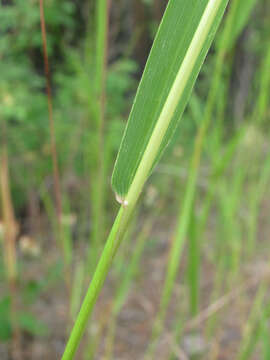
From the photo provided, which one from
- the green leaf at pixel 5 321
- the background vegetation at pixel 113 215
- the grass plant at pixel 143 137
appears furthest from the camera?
the green leaf at pixel 5 321

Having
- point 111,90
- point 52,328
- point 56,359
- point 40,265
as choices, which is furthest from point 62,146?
point 56,359

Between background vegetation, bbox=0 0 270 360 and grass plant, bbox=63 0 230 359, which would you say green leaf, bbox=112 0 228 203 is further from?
background vegetation, bbox=0 0 270 360

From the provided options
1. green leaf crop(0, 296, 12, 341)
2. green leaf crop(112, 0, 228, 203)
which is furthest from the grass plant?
green leaf crop(0, 296, 12, 341)

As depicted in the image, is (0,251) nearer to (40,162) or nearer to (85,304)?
(40,162)

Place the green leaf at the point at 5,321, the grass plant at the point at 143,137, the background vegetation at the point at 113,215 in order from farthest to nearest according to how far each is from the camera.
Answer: the green leaf at the point at 5,321, the background vegetation at the point at 113,215, the grass plant at the point at 143,137

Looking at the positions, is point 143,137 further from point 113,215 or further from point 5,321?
point 113,215

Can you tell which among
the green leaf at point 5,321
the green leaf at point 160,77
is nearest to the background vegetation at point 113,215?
the green leaf at point 5,321

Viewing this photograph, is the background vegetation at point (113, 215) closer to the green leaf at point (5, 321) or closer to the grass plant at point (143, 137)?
the green leaf at point (5, 321)

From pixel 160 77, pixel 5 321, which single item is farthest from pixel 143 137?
pixel 5 321
